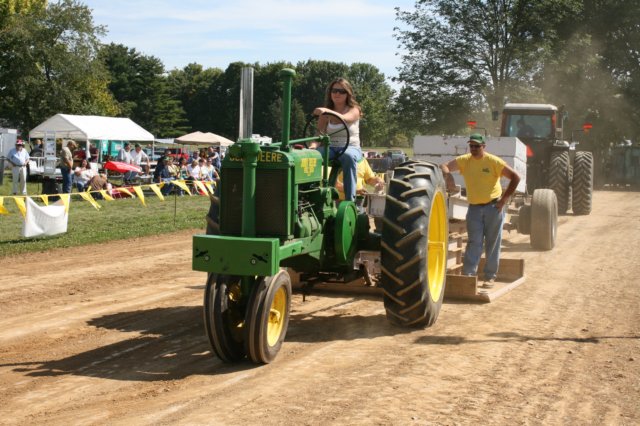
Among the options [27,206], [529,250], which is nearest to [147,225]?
[27,206]

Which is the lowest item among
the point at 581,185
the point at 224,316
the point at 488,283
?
the point at 488,283

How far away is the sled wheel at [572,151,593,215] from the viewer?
18.5 m

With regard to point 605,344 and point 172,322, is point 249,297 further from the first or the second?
point 605,344

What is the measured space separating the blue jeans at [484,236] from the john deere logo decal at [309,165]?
2901 millimetres

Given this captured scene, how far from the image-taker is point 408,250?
646 cm

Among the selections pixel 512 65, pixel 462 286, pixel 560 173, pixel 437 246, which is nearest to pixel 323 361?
pixel 437 246

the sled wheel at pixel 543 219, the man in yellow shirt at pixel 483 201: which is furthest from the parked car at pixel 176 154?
the man in yellow shirt at pixel 483 201

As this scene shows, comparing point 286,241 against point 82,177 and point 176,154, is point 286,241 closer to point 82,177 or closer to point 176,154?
point 82,177

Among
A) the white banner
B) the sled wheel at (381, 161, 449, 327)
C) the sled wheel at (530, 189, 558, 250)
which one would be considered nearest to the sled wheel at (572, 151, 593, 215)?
the sled wheel at (530, 189, 558, 250)

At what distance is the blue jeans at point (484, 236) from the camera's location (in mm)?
8586

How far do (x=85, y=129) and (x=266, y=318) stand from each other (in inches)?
1055

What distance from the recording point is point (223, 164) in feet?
19.1

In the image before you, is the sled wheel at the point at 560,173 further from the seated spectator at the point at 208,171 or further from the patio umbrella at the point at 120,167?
the patio umbrella at the point at 120,167

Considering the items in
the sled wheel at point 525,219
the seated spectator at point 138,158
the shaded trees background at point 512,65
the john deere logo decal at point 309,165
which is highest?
the shaded trees background at point 512,65
